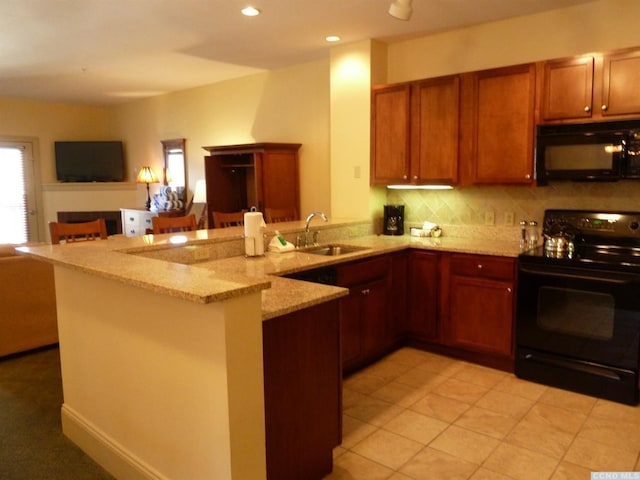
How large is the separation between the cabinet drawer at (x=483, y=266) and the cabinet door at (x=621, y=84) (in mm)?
1187

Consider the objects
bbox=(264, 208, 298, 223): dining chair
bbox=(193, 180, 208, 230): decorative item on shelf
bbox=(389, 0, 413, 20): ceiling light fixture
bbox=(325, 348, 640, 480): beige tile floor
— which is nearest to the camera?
bbox=(325, 348, 640, 480): beige tile floor

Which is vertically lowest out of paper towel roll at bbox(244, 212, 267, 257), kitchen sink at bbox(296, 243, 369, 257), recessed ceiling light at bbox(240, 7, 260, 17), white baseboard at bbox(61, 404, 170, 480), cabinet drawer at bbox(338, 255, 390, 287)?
white baseboard at bbox(61, 404, 170, 480)

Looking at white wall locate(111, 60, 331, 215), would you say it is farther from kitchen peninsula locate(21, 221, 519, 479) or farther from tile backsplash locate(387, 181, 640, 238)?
kitchen peninsula locate(21, 221, 519, 479)

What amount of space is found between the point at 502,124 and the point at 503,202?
680 millimetres

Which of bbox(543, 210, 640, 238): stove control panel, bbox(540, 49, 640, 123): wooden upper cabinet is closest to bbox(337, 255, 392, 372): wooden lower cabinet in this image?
bbox(543, 210, 640, 238): stove control panel

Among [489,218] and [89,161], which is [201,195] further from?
[489,218]

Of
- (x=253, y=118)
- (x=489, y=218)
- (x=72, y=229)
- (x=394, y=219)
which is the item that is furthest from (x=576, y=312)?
(x=253, y=118)

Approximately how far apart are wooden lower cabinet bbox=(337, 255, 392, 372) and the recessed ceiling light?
1.97 metres

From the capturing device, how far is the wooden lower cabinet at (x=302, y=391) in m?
1.95

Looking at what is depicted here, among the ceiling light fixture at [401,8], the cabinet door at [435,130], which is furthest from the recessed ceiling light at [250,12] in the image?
the cabinet door at [435,130]

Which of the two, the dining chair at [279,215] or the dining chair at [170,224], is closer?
the dining chair at [170,224]

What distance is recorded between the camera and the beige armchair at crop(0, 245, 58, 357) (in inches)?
144

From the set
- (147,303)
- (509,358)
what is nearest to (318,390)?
(147,303)

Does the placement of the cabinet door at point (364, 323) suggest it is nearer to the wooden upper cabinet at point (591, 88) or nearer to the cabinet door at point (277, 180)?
the wooden upper cabinet at point (591, 88)
